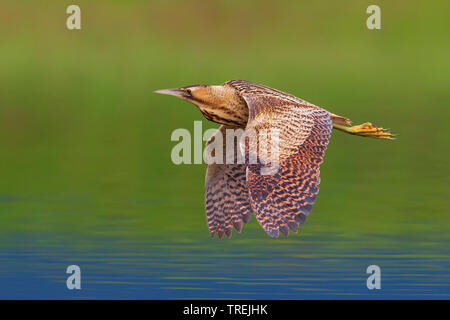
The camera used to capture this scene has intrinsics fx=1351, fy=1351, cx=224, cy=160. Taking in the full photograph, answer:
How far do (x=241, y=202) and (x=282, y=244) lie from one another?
5.28 ft

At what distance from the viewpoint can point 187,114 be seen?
2453cm

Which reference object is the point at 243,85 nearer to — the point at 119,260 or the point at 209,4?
the point at 119,260

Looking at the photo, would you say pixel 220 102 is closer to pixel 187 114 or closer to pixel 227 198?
pixel 227 198

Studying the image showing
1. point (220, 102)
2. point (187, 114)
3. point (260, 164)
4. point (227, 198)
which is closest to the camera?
point (260, 164)

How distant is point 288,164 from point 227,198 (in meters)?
1.80

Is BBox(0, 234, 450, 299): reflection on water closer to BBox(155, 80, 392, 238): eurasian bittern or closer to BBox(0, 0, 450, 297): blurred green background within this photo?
BBox(0, 0, 450, 297): blurred green background

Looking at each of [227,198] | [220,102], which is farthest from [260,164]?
[227,198]

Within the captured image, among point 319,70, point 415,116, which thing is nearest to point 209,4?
point 319,70

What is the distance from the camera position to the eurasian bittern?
33.9ft

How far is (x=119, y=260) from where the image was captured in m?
12.9

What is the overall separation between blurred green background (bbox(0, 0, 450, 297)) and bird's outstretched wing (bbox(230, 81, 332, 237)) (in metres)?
2.24

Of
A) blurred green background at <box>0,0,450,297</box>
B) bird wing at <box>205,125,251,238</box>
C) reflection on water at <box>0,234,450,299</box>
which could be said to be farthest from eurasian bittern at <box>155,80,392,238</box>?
blurred green background at <box>0,0,450,297</box>
